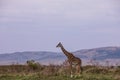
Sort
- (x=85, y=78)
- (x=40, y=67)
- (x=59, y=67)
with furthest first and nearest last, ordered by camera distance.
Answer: (x=40, y=67)
(x=59, y=67)
(x=85, y=78)

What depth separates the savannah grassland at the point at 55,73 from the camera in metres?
26.3

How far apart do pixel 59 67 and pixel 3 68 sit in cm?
502

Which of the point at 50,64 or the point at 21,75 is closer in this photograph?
the point at 21,75

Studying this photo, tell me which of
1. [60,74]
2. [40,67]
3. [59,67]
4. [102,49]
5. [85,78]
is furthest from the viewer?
[102,49]

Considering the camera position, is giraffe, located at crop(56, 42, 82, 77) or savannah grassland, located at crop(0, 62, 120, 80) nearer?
savannah grassland, located at crop(0, 62, 120, 80)

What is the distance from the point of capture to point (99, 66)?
30594 mm

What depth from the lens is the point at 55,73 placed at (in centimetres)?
2767

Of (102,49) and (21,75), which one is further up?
(102,49)

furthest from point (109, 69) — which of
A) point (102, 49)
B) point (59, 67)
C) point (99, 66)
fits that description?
point (102, 49)

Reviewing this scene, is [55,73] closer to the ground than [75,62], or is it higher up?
closer to the ground

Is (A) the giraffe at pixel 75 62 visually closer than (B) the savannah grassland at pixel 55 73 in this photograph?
No

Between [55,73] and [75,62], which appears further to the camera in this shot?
[55,73]

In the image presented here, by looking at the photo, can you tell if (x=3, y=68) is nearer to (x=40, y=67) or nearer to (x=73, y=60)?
(x=40, y=67)

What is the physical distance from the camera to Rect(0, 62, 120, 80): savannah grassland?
26344mm
